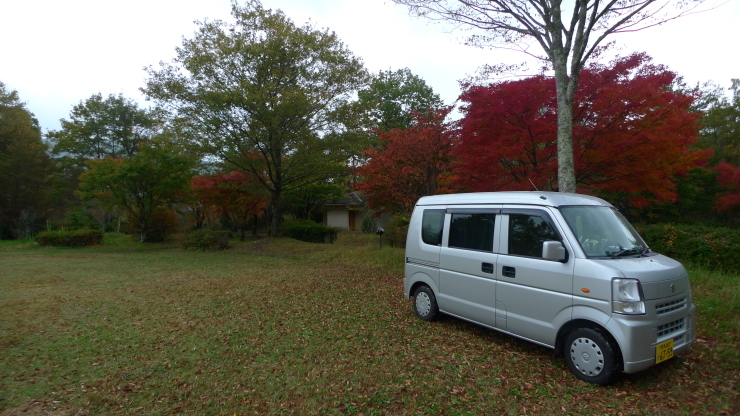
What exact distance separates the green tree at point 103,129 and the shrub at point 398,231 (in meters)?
26.7

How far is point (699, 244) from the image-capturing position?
7.47 metres

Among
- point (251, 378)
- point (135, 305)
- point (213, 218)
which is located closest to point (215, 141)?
point (135, 305)

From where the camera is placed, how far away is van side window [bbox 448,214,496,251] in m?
4.77

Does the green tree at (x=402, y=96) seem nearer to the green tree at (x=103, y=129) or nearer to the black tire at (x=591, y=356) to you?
the green tree at (x=103, y=129)

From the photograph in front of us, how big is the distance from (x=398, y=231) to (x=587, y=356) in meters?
10.5

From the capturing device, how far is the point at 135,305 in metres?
7.20

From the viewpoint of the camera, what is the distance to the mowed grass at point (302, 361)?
3449 mm

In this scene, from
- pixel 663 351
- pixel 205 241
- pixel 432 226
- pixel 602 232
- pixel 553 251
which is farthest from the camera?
pixel 205 241

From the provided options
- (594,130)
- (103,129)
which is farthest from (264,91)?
(103,129)

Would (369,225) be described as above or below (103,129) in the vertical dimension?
below

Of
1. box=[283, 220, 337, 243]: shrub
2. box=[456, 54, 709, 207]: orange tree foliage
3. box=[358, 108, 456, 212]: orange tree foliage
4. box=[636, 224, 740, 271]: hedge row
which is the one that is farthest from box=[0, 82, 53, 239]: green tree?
box=[636, 224, 740, 271]: hedge row

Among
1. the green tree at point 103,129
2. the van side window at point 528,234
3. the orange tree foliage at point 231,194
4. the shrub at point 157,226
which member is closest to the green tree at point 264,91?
the orange tree foliage at point 231,194

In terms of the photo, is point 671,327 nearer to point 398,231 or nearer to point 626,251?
point 626,251

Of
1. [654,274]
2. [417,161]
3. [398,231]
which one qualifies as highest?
[417,161]
